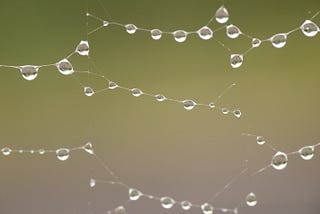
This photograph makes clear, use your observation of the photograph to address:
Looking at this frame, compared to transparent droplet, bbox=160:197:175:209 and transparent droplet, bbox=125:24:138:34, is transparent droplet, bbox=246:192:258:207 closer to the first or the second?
transparent droplet, bbox=160:197:175:209

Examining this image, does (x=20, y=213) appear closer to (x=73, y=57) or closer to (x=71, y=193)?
(x=71, y=193)

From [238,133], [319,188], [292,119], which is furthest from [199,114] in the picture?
[319,188]

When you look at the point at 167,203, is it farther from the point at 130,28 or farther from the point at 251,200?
the point at 130,28

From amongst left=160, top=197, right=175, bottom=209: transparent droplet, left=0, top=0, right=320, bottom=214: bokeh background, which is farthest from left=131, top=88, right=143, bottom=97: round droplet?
left=160, top=197, right=175, bottom=209: transparent droplet

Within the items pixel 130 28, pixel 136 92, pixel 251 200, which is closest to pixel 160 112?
pixel 136 92

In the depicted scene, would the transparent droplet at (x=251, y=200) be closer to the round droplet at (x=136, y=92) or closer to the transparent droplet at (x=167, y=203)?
the transparent droplet at (x=167, y=203)

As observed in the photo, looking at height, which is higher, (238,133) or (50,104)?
(50,104)
